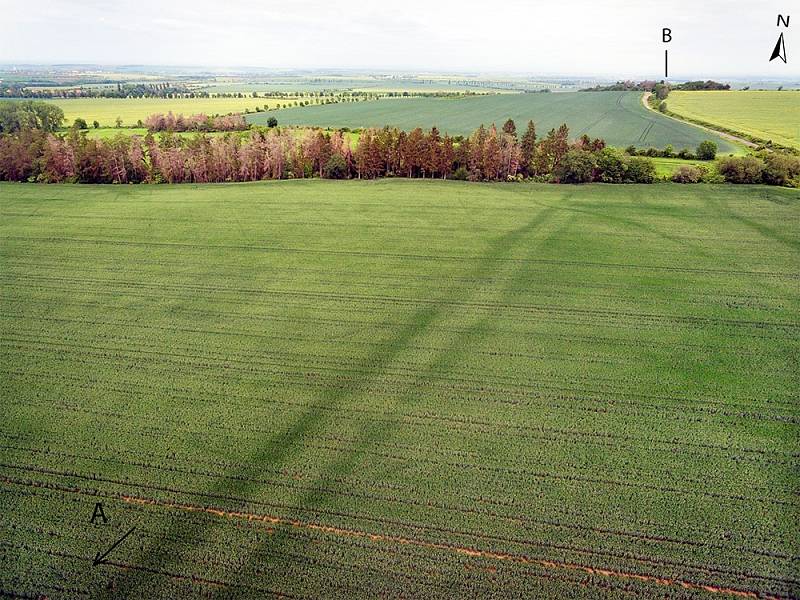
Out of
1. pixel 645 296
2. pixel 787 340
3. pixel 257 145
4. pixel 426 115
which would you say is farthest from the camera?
pixel 426 115

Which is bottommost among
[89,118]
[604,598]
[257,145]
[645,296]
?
[604,598]

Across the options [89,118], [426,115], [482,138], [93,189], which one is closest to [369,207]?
[482,138]

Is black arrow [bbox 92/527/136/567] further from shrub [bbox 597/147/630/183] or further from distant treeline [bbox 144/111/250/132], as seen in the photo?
distant treeline [bbox 144/111/250/132]

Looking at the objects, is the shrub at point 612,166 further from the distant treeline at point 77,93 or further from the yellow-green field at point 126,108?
the distant treeline at point 77,93

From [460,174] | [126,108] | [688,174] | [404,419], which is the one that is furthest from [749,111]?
[126,108]

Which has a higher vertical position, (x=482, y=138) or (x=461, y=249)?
(x=482, y=138)

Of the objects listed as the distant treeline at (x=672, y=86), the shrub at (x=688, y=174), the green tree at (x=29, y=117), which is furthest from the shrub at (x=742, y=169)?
the green tree at (x=29, y=117)

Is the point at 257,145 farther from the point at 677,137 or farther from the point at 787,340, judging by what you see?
the point at 677,137
